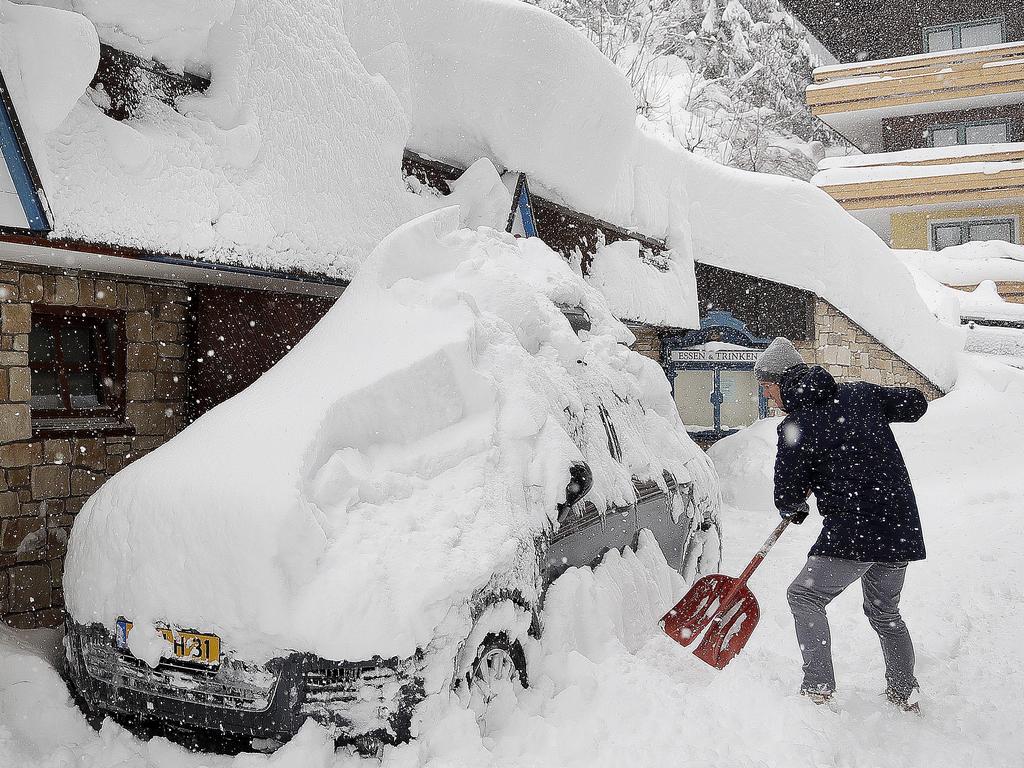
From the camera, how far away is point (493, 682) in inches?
136

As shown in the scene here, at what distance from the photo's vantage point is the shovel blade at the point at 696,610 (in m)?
4.45

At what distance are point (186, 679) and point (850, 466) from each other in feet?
9.99

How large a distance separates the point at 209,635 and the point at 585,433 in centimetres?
218

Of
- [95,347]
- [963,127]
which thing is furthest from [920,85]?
[95,347]

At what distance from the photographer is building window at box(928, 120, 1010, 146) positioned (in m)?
23.7

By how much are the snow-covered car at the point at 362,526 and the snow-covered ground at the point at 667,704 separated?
130 millimetres

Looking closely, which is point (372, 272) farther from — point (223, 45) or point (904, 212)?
point (904, 212)

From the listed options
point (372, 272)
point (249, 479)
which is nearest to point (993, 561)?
point (372, 272)

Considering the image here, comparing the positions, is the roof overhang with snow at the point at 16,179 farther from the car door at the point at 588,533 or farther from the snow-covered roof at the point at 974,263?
the snow-covered roof at the point at 974,263

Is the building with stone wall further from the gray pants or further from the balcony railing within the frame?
the balcony railing

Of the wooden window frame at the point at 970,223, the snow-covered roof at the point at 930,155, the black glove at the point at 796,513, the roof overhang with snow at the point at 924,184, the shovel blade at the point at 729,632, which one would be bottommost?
the shovel blade at the point at 729,632

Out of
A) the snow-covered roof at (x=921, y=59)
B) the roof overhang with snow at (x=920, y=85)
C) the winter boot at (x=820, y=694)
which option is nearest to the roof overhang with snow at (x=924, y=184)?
the roof overhang with snow at (x=920, y=85)

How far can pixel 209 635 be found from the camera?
3.10 metres

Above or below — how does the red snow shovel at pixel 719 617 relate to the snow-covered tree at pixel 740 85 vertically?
below
